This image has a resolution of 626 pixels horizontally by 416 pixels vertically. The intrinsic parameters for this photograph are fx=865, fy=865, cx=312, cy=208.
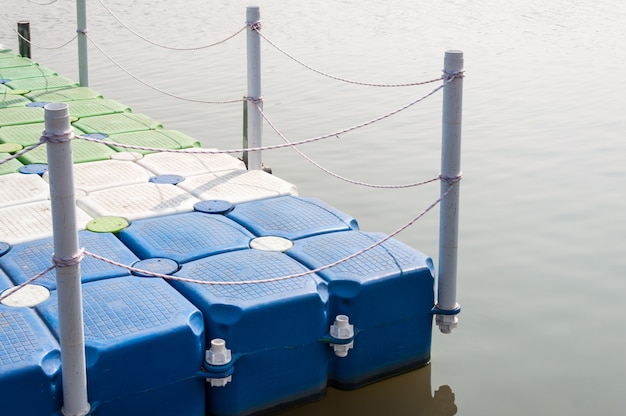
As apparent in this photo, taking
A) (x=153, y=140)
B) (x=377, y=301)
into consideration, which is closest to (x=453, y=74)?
(x=377, y=301)

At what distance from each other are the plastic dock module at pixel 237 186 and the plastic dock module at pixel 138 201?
128 mm

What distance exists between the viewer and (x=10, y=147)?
6.46 m

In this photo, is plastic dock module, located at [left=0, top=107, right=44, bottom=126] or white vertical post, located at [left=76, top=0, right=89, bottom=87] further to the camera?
white vertical post, located at [left=76, top=0, right=89, bottom=87]

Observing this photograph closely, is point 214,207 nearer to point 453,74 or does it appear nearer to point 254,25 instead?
point 254,25

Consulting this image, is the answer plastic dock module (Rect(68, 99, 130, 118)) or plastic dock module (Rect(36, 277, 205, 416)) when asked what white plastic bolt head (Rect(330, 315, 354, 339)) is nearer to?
plastic dock module (Rect(36, 277, 205, 416))

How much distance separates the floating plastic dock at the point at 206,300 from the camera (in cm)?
379

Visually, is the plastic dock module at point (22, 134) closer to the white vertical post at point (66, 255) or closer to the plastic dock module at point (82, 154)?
the plastic dock module at point (82, 154)

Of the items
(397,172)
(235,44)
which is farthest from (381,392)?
(235,44)

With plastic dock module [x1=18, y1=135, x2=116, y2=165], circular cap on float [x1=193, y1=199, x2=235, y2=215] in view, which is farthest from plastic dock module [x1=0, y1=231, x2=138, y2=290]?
plastic dock module [x1=18, y1=135, x2=116, y2=165]

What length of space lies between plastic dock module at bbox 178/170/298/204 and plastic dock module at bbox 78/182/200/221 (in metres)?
0.13

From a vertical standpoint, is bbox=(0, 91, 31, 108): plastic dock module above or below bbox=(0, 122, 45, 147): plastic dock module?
above

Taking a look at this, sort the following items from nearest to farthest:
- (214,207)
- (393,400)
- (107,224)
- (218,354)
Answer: (218,354) → (393,400) → (107,224) → (214,207)

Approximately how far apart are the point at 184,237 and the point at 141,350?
108cm

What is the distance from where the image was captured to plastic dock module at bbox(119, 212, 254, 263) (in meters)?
4.59
